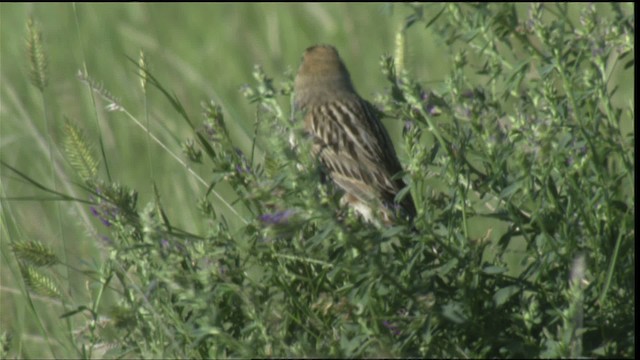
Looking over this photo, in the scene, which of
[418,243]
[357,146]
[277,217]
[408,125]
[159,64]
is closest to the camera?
[277,217]

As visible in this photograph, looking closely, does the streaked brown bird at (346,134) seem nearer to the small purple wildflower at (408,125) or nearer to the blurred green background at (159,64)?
the blurred green background at (159,64)

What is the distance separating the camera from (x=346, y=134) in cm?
552

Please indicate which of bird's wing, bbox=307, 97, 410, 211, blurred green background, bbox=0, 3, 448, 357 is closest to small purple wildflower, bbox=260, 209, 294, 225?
bird's wing, bbox=307, 97, 410, 211

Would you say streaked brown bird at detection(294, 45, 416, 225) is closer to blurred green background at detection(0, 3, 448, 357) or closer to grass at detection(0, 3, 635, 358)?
blurred green background at detection(0, 3, 448, 357)

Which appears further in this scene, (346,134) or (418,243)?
(346,134)

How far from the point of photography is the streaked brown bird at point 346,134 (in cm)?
515

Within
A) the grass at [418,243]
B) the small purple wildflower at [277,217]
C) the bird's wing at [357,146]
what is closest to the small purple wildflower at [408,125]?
the grass at [418,243]

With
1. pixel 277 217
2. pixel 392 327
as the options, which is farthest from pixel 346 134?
pixel 277 217

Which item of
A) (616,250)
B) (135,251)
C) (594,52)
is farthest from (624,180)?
(135,251)

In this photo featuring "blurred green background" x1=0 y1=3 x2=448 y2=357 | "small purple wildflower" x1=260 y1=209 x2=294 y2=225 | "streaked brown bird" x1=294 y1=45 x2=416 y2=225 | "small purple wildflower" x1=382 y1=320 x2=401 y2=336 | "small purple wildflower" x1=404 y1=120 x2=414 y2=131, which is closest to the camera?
"small purple wildflower" x1=260 y1=209 x2=294 y2=225

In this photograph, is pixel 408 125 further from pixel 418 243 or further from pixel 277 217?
pixel 277 217

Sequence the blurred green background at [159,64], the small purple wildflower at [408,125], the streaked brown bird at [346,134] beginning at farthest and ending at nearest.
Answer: the blurred green background at [159,64]
the streaked brown bird at [346,134]
the small purple wildflower at [408,125]

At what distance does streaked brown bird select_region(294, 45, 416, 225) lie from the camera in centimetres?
515

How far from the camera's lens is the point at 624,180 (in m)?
3.58
